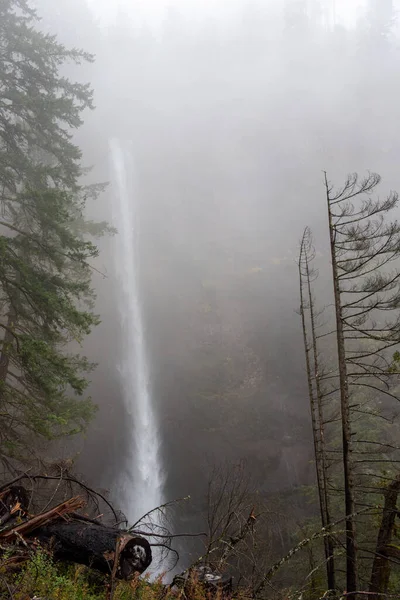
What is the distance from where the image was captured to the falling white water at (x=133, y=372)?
19.1m

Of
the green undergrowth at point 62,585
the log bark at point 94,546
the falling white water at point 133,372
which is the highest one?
the falling white water at point 133,372

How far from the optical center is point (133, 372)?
80.6ft

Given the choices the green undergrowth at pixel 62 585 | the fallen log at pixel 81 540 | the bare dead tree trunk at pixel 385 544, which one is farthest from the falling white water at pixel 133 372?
the fallen log at pixel 81 540

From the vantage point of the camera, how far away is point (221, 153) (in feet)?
139

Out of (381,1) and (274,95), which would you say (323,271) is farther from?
(381,1)

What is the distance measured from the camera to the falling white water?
19.1 metres

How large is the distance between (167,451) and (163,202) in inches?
990

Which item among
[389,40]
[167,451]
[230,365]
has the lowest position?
[167,451]

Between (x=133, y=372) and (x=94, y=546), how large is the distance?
20.7 m

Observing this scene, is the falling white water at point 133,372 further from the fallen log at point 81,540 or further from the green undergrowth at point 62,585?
the fallen log at point 81,540

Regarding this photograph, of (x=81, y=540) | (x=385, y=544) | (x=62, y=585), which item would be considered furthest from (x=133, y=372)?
(x=62, y=585)

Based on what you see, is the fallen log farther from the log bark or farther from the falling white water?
the falling white water

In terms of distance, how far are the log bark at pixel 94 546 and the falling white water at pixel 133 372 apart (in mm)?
15200

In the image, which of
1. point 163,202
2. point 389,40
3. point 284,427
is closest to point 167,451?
point 284,427
